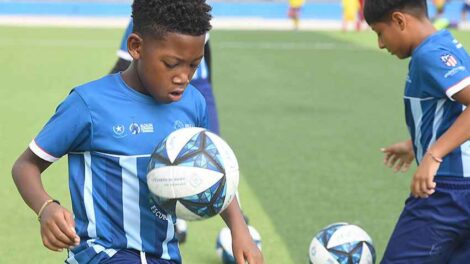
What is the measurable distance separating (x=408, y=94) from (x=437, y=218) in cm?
62

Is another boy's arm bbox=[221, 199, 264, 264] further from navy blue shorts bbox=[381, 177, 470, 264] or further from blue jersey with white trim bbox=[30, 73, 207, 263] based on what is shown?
navy blue shorts bbox=[381, 177, 470, 264]

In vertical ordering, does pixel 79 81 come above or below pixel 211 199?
below

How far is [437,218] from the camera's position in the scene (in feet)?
13.9

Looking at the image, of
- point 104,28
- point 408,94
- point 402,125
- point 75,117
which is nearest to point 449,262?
point 408,94

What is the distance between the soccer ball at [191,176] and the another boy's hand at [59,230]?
0.35 m

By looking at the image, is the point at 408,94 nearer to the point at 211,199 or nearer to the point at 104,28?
the point at 211,199

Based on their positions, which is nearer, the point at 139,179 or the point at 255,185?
the point at 139,179

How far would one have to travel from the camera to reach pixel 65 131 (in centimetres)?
349

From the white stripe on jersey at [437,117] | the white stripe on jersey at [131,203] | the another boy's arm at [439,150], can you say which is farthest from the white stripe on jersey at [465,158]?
the white stripe on jersey at [131,203]

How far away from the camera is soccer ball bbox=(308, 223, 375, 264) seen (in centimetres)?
496

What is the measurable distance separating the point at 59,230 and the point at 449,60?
1.99 m

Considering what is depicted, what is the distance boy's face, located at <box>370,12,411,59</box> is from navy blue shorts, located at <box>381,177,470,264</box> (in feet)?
2.11

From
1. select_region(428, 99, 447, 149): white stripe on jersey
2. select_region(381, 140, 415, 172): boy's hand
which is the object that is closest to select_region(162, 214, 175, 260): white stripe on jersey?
select_region(428, 99, 447, 149): white stripe on jersey

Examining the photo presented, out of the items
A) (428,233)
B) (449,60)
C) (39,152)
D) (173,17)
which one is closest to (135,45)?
(173,17)
